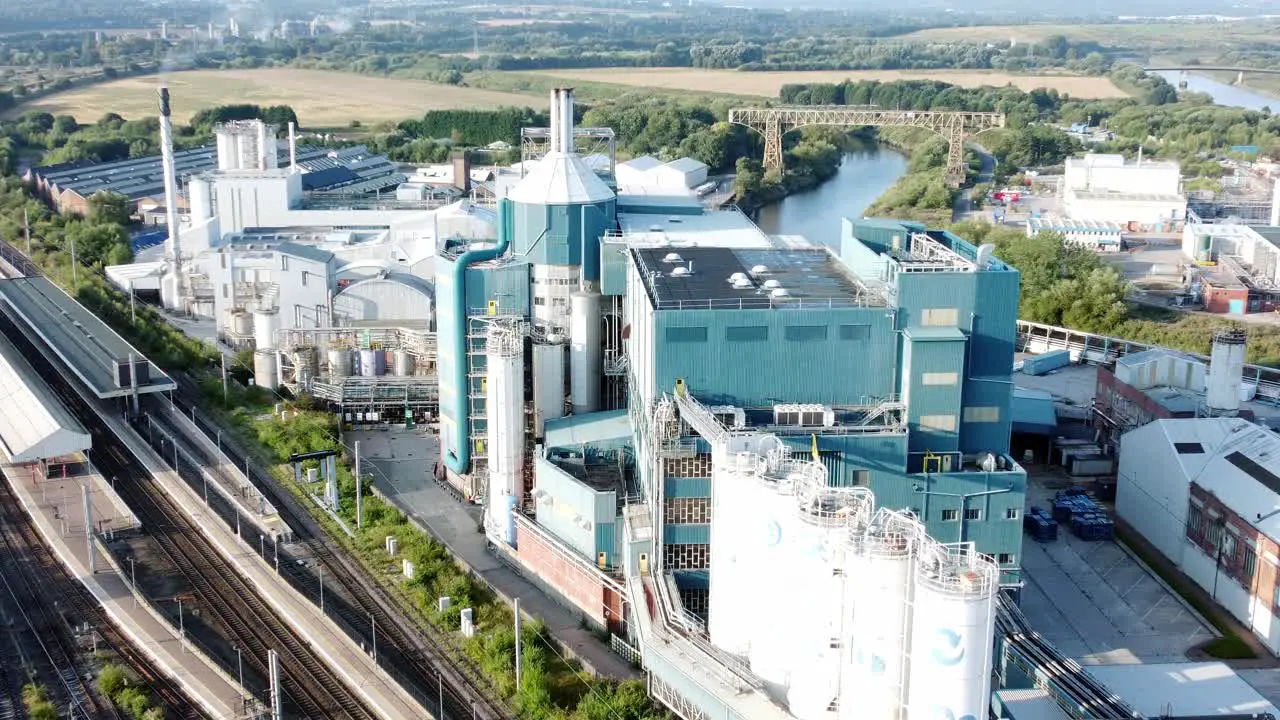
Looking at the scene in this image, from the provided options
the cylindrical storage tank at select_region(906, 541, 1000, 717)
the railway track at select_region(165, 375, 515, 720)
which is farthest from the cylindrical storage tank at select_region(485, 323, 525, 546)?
the cylindrical storage tank at select_region(906, 541, 1000, 717)

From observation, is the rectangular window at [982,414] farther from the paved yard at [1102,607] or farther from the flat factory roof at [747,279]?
the paved yard at [1102,607]

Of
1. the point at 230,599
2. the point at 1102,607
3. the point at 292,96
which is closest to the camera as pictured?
the point at 1102,607

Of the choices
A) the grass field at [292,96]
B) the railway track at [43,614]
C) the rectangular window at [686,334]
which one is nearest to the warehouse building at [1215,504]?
the rectangular window at [686,334]

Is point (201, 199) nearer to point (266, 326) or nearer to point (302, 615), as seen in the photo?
point (266, 326)

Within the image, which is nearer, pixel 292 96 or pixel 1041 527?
pixel 1041 527

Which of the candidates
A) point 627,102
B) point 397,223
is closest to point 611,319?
point 397,223

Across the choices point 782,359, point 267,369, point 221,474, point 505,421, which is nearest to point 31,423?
point 221,474
